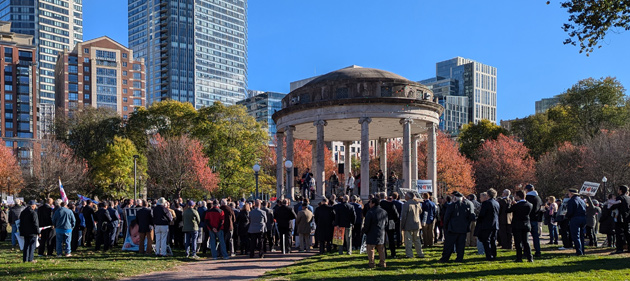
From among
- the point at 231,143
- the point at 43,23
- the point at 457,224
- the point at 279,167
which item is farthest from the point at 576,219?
the point at 43,23

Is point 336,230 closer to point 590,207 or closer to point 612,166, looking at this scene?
point 590,207

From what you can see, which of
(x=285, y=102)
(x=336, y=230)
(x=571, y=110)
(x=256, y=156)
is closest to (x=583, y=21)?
(x=336, y=230)

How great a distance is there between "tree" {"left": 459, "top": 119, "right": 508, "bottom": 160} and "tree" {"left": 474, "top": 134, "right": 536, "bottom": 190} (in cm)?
533

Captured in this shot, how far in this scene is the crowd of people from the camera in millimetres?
15773

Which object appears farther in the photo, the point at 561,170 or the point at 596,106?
the point at 596,106

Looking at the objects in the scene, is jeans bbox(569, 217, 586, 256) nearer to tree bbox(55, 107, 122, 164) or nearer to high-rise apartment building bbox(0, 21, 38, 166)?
tree bbox(55, 107, 122, 164)

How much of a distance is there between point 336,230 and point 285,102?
64.9 ft

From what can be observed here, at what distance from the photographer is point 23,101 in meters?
113

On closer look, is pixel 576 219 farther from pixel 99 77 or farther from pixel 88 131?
pixel 99 77

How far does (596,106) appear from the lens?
6300 centimetres

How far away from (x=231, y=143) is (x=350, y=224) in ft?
150

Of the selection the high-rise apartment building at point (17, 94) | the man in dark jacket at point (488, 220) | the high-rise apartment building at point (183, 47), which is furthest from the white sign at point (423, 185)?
the high-rise apartment building at point (183, 47)

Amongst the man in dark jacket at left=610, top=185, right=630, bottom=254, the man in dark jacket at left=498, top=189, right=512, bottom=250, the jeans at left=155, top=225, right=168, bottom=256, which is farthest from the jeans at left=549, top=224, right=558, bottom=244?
the jeans at left=155, top=225, right=168, bottom=256

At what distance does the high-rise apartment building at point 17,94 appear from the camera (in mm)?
109438
